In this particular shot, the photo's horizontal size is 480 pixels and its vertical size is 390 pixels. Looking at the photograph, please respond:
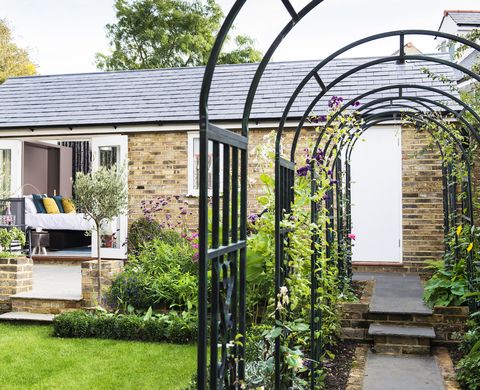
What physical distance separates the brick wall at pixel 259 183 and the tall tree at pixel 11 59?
715 inches

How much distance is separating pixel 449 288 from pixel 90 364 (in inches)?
175

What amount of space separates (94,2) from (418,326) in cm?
3142

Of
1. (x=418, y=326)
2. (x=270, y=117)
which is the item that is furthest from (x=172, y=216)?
(x=418, y=326)

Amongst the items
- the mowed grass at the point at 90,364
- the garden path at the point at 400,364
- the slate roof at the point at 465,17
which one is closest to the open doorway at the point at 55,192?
the mowed grass at the point at 90,364

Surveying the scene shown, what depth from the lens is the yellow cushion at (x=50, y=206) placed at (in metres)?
14.8

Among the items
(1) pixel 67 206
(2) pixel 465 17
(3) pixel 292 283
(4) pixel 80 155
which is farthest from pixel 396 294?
(2) pixel 465 17

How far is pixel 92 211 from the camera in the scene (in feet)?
27.0

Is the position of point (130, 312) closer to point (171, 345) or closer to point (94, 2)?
point (171, 345)

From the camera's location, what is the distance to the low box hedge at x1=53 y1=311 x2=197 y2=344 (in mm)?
6820

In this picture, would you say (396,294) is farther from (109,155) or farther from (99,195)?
(109,155)

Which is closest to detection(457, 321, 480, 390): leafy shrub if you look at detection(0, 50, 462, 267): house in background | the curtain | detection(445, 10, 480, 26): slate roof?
detection(0, 50, 462, 267): house in background

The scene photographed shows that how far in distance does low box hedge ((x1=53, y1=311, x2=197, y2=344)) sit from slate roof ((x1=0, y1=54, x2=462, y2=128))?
5454mm

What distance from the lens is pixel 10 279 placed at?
333 inches

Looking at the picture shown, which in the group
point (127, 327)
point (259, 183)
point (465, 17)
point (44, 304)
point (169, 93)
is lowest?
point (127, 327)
